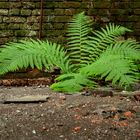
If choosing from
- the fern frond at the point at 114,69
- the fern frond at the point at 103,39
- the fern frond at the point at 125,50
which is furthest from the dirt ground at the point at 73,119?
the fern frond at the point at 103,39

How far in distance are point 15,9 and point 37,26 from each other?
34 cm

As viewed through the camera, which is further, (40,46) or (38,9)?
(38,9)

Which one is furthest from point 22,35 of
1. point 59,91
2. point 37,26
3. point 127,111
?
point 127,111

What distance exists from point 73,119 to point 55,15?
2.57m

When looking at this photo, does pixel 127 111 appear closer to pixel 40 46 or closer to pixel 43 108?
pixel 43 108

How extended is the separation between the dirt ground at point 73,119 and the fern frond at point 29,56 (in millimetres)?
936

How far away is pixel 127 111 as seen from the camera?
3.15m

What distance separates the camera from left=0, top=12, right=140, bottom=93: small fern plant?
409cm

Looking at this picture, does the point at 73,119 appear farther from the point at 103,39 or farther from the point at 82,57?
the point at 103,39

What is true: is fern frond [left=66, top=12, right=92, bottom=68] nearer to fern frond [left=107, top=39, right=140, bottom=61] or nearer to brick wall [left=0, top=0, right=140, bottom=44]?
brick wall [left=0, top=0, right=140, bottom=44]

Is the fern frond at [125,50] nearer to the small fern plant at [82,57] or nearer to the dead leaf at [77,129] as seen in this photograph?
the small fern plant at [82,57]

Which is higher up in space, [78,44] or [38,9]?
[38,9]

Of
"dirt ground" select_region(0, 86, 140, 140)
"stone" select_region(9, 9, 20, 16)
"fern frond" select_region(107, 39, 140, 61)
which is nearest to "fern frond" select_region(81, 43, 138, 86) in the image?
"fern frond" select_region(107, 39, 140, 61)

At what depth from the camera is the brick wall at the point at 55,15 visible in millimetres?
5352
